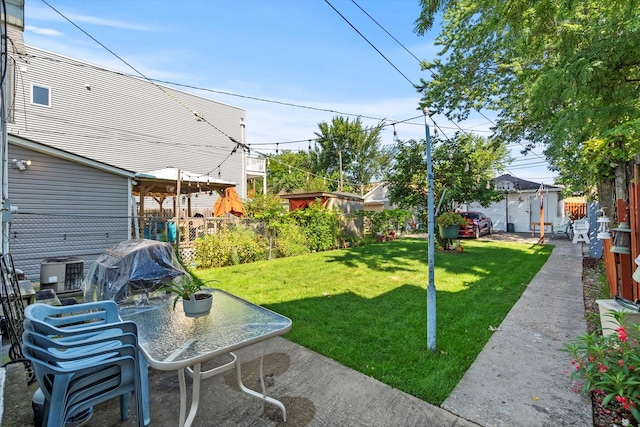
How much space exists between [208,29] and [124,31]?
202 cm

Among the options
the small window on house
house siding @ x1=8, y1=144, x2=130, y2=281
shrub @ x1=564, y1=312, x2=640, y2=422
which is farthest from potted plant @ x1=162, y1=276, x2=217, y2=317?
the small window on house

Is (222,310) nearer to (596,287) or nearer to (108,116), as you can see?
(596,287)

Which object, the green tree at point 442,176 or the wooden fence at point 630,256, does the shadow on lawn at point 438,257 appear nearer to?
the green tree at point 442,176

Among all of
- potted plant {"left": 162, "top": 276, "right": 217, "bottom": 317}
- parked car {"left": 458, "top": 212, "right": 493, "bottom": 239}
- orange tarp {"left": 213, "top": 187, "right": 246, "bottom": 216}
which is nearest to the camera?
potted plant {"left": 162, "top": 276, "right": 217, "bottom": 317}

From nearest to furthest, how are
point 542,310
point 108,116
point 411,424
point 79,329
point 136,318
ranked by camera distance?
point 79,329, point 411,424, point 136,318, point 542,310, point 108,116

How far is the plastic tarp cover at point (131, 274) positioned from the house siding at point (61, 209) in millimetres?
3552

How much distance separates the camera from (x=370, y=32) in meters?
5.27

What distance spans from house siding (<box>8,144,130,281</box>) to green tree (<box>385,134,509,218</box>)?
9.56m

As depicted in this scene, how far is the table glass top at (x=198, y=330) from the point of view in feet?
5.83

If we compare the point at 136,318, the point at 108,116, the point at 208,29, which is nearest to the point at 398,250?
the point at 208,29

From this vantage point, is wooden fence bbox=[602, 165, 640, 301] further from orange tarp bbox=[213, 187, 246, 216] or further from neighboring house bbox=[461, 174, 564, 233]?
neighboring house bbox=[461, 174, 564, 233]

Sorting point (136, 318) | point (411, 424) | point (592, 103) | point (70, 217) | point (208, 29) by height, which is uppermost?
point (208, 29)

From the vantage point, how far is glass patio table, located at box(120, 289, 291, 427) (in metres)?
1.78

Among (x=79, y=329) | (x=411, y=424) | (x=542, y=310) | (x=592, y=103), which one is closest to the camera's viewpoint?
(x=79, y=329)
